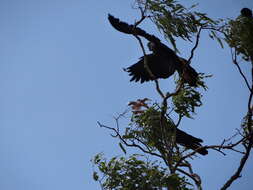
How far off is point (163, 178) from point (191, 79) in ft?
7.39

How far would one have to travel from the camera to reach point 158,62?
9273 mm

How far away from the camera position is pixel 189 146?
7.04 m

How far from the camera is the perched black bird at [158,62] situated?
6801 millimetres

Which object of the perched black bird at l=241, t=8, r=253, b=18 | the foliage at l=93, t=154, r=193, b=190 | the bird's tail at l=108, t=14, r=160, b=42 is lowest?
the foliage at l=93, t=154, r=193, b=190

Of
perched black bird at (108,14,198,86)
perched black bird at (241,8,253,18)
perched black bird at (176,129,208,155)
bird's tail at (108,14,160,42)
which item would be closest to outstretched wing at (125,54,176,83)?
perched black bird at (108,14,198,86)

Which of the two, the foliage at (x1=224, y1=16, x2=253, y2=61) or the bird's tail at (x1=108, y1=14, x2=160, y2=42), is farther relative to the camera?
the bird's tail at (x1=108, y1=14, x2=160, y2=42)

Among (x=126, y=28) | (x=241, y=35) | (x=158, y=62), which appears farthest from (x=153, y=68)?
(x=241, y=35)

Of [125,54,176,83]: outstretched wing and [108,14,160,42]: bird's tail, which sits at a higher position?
[125,54,176,83]: outstretched wing

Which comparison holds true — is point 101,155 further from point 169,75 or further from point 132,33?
point 169,75

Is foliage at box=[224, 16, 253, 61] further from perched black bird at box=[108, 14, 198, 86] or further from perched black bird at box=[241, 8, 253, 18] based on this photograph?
perched black bird at box=[108, 14, 198, 86]

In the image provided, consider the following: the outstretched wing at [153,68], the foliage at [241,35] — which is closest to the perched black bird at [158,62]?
the outstretched wing at [153,68]

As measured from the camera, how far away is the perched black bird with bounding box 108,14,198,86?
22.3ft

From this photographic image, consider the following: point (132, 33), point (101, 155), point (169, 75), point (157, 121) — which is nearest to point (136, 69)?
point (169, 75)

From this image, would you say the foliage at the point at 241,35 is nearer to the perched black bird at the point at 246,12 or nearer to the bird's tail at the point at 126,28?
the perched black bird at the point at 246,12
